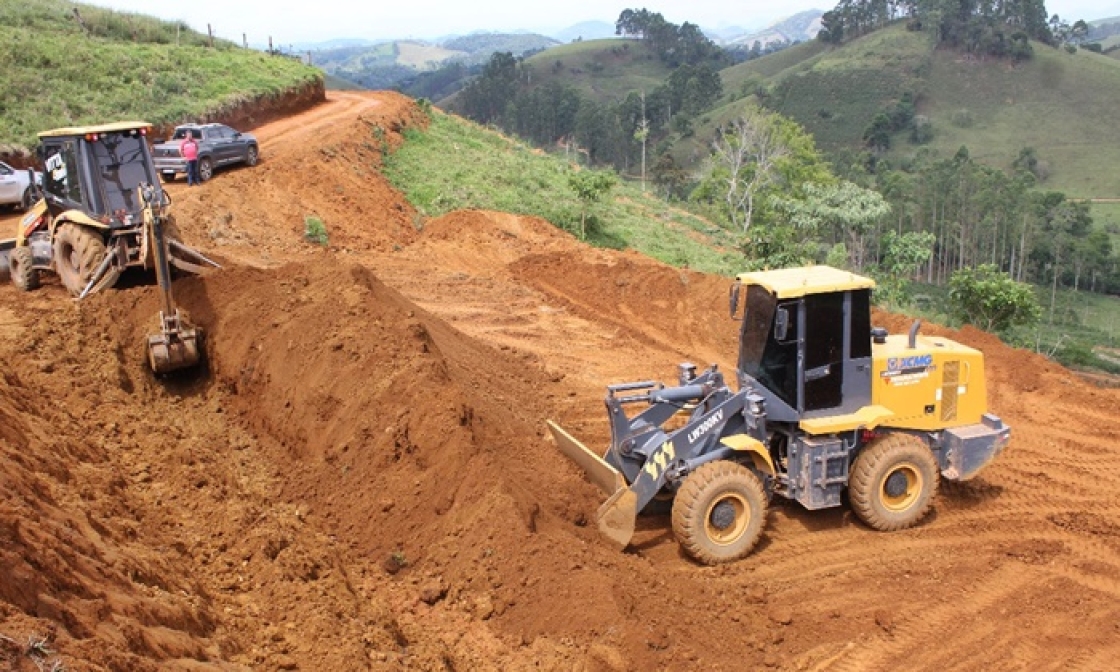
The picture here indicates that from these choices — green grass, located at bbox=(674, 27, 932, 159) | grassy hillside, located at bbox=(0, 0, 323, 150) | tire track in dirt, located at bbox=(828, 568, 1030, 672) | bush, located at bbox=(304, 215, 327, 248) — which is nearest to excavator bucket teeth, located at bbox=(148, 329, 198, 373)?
tire track in dirt, located at bbox=(828, 568, 1030, 672)

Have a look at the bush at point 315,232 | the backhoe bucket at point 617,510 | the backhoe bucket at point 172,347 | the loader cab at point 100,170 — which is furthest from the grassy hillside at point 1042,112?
the backhoe bucket at point 172,347

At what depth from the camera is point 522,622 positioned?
281 inches

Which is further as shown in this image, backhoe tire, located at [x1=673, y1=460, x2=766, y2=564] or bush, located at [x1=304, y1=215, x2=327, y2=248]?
bush, located at [x1=304, y1=215, x2=327, y2=248]

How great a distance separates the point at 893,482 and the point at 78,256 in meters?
11.0

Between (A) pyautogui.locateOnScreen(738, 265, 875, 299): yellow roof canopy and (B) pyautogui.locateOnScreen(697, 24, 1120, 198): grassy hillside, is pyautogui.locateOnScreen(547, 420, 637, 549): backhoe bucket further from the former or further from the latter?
(B) pyautogui.locateOnScreen(697, 24, 1120, 198): grassy hillside

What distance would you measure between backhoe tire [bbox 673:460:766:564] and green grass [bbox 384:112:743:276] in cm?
1492

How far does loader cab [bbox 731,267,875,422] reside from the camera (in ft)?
27.9

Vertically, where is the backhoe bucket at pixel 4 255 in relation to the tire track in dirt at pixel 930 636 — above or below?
above

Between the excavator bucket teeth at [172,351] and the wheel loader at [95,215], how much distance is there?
127 centimetres

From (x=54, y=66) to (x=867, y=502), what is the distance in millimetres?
27348

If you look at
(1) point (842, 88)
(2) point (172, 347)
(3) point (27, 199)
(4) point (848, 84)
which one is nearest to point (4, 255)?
(2) point (172, 347)

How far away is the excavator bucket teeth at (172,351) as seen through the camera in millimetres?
10555

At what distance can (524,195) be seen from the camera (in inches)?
1073

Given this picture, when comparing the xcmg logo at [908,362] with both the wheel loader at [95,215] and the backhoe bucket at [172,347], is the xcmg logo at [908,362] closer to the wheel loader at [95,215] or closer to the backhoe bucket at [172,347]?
the backhoe bucket at [172,347]
